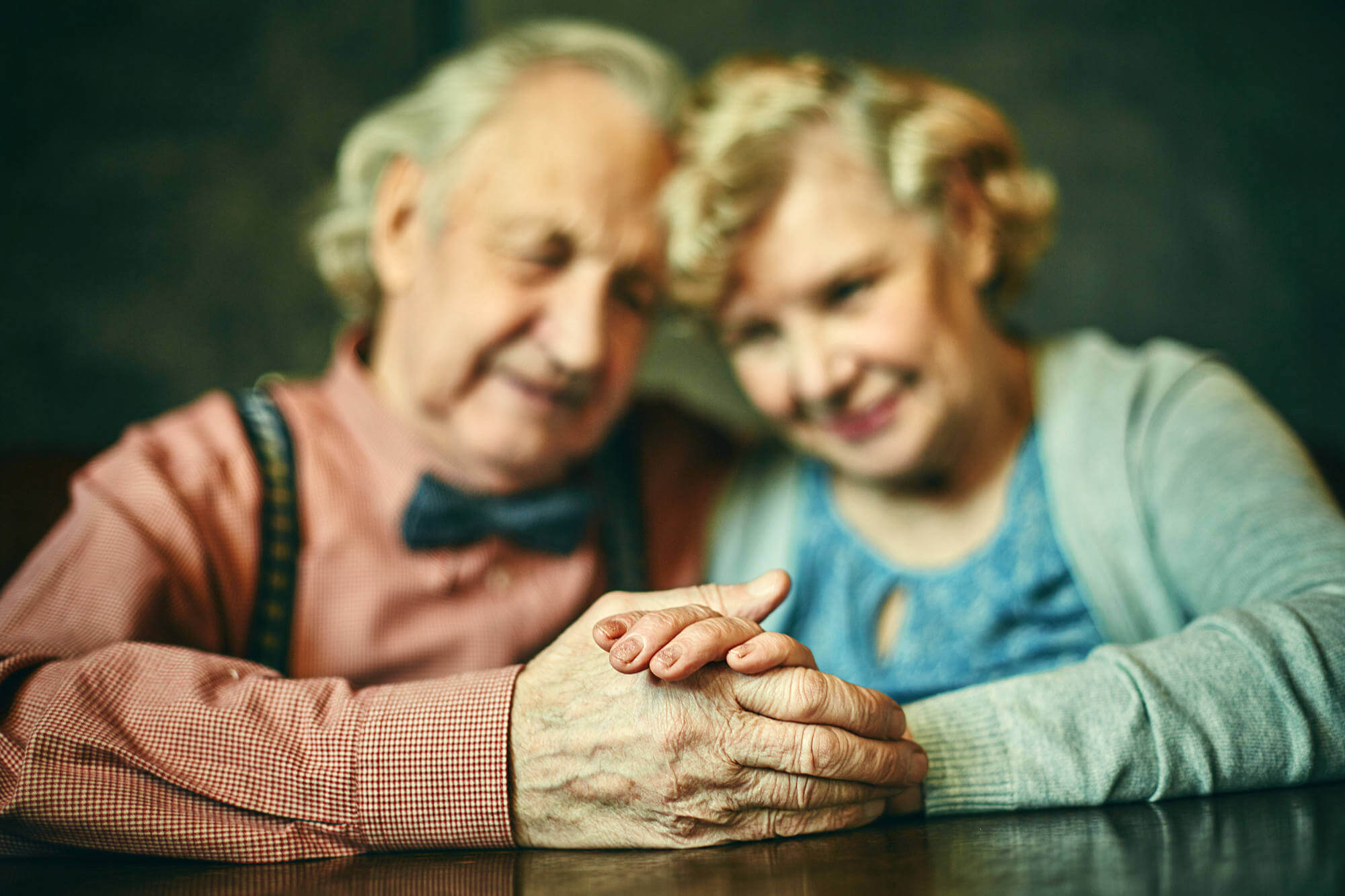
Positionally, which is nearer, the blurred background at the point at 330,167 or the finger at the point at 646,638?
the finger at the point at 646,638

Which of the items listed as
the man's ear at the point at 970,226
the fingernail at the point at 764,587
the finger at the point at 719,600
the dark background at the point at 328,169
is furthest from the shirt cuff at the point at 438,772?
the dark background at the point at 328,169

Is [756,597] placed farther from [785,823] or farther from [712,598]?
[785,823]

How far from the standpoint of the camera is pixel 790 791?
28.3 inches

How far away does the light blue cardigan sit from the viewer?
2.52 ft

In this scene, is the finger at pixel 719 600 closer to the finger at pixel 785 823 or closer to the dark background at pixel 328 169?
the finger at pixel 785 823

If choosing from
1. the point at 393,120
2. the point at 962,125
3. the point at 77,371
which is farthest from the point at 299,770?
the point at 77,371

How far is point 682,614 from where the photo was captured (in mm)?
711

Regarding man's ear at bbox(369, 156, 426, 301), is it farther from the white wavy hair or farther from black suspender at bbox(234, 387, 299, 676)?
black suspender at bbox(234, 387, 299, 676)

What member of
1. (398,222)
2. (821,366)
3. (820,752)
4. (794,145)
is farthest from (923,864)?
(398,222)

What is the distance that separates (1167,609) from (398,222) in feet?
3.66

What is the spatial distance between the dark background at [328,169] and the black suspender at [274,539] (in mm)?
736

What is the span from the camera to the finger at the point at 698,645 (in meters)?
0.67

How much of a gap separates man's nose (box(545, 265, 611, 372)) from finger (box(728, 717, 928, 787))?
60cm

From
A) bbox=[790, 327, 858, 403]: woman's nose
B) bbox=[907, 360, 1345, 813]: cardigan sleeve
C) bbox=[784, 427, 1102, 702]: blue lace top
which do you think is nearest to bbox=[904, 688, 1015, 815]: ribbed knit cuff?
bbox=[907, 360, 1345, 813]: cardigan sleeve
